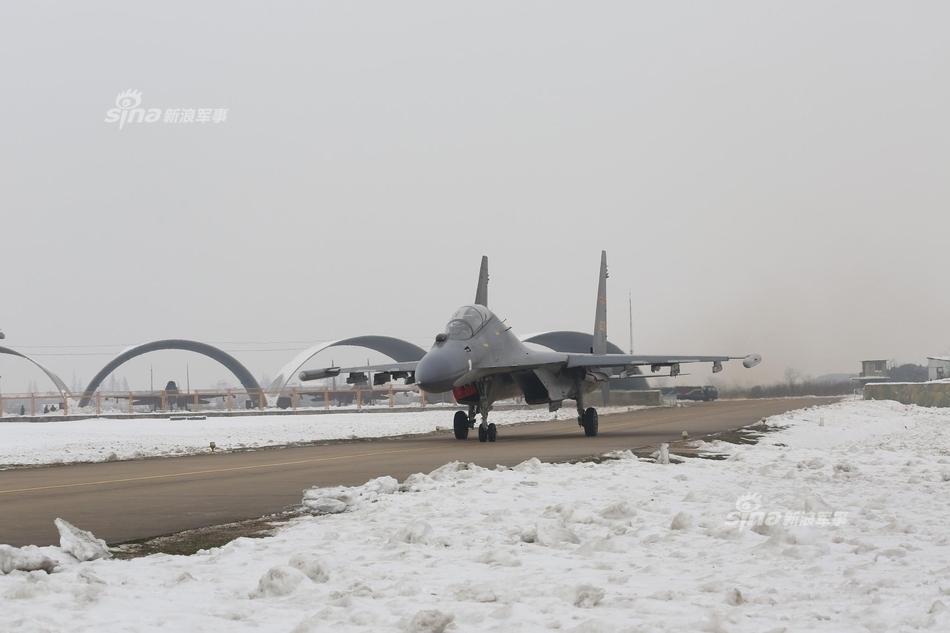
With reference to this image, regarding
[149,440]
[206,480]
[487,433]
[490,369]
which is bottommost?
[206,480]

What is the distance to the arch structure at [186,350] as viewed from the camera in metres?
104

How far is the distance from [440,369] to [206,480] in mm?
10262

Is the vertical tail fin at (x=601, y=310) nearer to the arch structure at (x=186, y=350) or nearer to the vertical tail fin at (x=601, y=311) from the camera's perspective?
the vertical tail fin at (x=601, y=311)

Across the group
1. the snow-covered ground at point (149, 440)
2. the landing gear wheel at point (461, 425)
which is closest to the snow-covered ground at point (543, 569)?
the snow-covered ground at point (149, 440)

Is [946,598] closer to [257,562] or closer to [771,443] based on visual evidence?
[257,562]

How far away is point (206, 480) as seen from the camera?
17.2m

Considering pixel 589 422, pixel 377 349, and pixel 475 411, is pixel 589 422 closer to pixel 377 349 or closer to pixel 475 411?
pixel 475 411

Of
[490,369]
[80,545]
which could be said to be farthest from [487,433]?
[80,545]

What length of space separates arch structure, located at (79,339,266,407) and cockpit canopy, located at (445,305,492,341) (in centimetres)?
7773

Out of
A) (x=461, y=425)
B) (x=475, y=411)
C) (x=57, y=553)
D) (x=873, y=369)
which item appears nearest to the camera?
(x=57, y=553)

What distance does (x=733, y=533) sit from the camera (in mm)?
9383

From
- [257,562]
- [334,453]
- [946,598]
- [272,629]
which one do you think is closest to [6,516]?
[257,562]

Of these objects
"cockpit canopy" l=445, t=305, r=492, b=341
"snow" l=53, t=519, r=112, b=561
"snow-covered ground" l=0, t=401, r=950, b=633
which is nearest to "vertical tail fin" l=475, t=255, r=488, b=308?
"cockpit canopy" l=445, t=305, r=492, b=341

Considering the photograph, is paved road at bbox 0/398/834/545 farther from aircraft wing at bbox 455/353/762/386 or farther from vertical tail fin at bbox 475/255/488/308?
vertical tail fin at bbox 475/255/488/308
